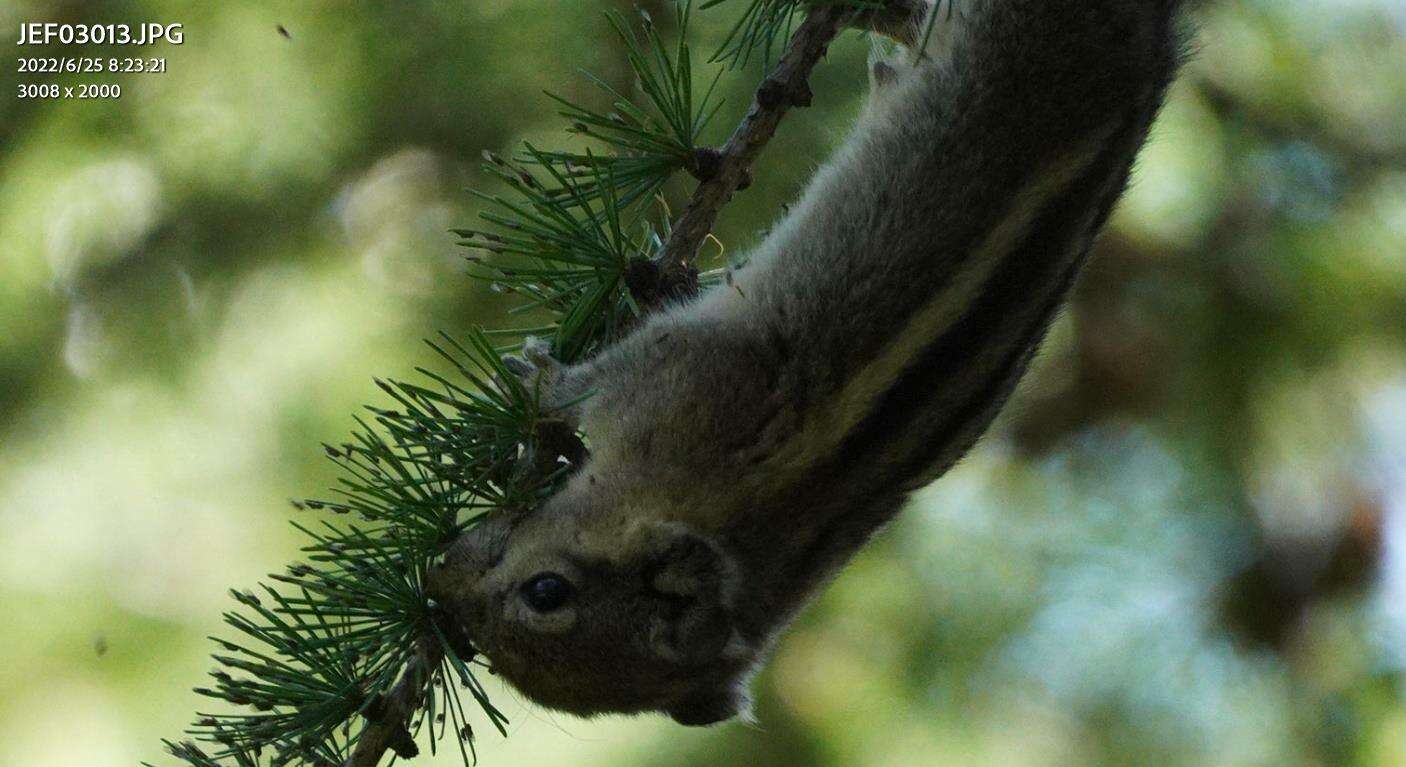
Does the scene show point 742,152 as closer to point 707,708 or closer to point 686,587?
point 686,587

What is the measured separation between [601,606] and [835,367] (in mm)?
615

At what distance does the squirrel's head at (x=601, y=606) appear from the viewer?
250cm

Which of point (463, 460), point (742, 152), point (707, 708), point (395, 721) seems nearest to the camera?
point (395, 721)

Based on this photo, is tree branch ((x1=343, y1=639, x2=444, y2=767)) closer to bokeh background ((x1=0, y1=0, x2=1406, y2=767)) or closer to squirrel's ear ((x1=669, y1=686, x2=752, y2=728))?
squirrel's ear ((x1=669, y1=686, x2=752, y2=728))

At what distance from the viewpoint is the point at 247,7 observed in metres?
3.81

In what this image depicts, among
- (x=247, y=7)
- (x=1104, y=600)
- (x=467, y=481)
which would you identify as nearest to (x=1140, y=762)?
(x=1104, y=600)

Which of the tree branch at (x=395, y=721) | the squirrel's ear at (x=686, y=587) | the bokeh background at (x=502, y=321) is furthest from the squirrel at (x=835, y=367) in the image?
the bokeh background at (x=502, y=321)

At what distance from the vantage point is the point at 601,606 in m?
2.60

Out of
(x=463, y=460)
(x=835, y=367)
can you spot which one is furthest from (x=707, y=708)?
(x=463, y=460)

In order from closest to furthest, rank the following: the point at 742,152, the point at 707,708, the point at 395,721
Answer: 1. the point at 395,721
2. the point at 742,152
3. the point at 707,708

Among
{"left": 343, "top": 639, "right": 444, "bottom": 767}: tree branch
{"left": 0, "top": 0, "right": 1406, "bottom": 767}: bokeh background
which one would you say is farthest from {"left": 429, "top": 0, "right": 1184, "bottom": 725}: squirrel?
{"left": 0, "top": 0, "right": 1406, "bottom": 767}: bokeh background

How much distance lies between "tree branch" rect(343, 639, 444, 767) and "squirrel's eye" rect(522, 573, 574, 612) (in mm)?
415

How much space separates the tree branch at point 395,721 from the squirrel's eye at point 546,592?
1.36 ft

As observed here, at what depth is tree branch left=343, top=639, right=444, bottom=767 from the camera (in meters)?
2.00
